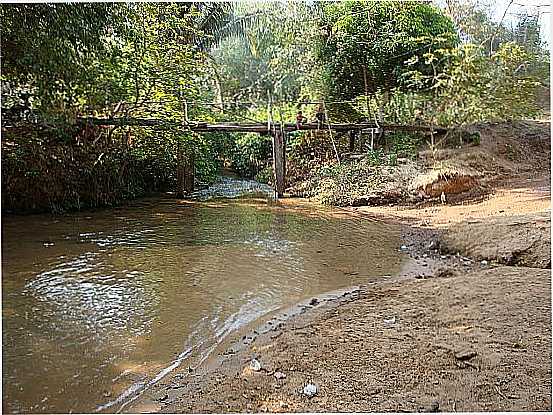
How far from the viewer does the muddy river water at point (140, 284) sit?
8.30ft

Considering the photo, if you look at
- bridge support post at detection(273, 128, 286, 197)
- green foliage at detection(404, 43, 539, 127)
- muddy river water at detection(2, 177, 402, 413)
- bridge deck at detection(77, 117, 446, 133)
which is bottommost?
muddy river water at detection(2, 177, 402, 413)

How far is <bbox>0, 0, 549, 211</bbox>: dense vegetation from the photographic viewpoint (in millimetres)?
5242

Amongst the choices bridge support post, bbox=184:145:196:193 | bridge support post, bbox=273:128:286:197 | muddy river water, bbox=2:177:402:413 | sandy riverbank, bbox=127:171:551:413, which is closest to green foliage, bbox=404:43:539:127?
bridge support post, bbox=273:128:286:197

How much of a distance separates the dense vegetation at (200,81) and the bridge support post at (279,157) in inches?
27.5

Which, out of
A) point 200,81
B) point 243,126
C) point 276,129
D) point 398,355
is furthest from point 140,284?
point 200,81

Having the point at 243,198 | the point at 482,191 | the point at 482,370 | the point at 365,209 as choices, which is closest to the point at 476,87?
the point at 482,191

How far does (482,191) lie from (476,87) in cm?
180

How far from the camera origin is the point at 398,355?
2375 mm

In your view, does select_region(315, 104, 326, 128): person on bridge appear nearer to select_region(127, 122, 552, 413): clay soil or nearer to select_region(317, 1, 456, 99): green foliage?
select_region(317, 1, 456, 99): green foliage

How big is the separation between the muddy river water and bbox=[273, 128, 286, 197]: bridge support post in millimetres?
2271

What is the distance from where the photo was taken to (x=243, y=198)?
9.87m

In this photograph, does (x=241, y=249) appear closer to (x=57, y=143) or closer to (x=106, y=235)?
(x=106, y=235)

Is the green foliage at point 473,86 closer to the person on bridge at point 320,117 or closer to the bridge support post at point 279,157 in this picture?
the person on bridge at point 320,117

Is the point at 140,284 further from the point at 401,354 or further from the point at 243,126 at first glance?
the point at 243,126
